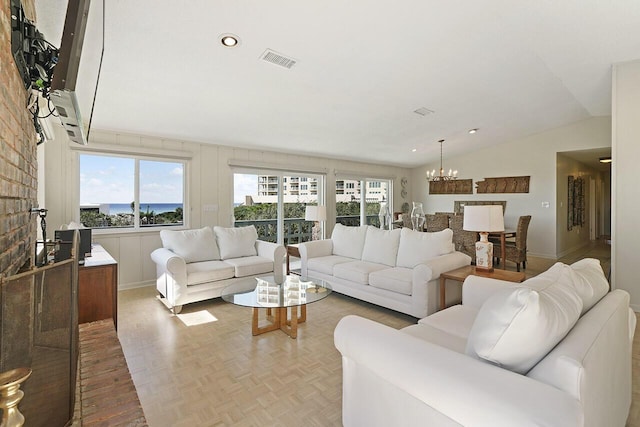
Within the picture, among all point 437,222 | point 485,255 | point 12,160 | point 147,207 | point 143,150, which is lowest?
point 485,255

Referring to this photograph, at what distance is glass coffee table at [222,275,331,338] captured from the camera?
2.71 meters

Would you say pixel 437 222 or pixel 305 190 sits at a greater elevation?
pixel 305 190

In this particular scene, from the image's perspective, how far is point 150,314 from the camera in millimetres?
3486

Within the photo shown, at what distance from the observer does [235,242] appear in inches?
175

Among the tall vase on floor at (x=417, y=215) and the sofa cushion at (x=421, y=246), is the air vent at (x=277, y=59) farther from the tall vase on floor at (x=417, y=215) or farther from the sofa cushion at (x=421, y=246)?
the tall vase on floor at (x=417, y=215)

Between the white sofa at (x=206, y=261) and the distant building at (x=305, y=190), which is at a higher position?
the distant building at (x=305, y=190)

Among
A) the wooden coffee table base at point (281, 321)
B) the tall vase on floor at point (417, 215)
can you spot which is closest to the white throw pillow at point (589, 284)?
the wooden coffee table base at point (281, 321)

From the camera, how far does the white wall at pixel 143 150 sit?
398 centimetres

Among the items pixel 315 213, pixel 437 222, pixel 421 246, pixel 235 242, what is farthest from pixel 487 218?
pixel 235 242

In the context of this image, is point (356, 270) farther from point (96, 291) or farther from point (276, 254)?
point (96, 291)

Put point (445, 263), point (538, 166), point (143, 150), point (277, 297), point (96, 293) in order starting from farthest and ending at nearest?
point (538, 166) < point (143, 150) < point (445, 263) < point (277, 297) < point (96, 293)

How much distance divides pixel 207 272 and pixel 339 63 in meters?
2.77

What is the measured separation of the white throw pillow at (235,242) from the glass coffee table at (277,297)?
105cm

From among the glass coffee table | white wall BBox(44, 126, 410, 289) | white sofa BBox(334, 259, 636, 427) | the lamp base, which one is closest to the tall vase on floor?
the lamp base
